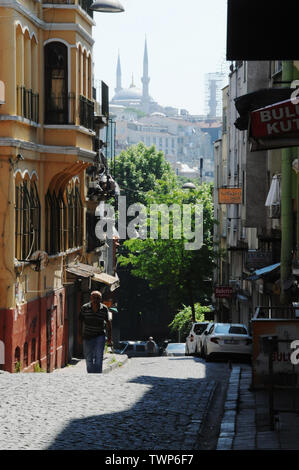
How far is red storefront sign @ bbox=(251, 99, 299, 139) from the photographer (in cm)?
1105

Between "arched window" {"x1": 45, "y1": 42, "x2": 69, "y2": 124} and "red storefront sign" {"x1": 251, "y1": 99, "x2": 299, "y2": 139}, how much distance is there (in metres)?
17.4

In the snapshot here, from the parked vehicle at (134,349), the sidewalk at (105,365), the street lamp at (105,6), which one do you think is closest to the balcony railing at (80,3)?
the street lamp at (105,6)

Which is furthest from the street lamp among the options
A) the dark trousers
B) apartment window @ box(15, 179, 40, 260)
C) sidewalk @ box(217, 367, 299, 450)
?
sidewalk @ box(217, 367, 299, 450)

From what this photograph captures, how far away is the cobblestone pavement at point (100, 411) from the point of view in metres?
10.9

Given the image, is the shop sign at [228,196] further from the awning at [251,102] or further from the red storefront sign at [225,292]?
the awning at [251,102]

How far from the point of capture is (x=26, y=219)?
26.2 metres

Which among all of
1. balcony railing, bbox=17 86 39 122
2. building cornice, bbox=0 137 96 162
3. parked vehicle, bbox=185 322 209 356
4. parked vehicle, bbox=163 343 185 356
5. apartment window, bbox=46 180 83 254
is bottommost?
parked vehicle, bbox=163 343 185 356

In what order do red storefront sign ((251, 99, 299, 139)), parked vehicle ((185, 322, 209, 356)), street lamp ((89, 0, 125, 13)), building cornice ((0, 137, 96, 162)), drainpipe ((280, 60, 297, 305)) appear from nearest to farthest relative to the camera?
red storefront sign ((251, 99, 299, 139))
drainpipe ((280, 60, 297, 305))
building cornice ((0, 137, 96, 162))
street lamp ((89, 0, 125, 13))
parked vehicle ((185, 322, 209, 356))

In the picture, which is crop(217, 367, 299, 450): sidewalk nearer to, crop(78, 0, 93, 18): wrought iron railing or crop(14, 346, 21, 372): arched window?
crop(14, 346, 21, 372): arched window

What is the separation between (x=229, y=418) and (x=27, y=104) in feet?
48.4

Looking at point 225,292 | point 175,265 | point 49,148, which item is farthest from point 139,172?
point 49,148

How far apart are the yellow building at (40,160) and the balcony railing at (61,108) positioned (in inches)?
1.0

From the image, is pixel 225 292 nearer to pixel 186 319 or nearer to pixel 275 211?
pixel 186 319

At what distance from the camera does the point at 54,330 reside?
30.3 m
